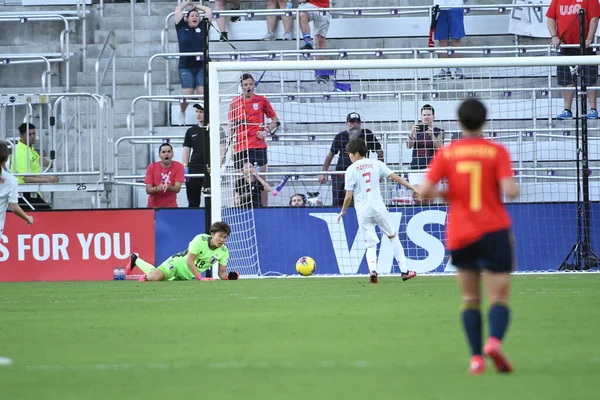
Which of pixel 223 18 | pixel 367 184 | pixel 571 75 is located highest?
pixel 223 18

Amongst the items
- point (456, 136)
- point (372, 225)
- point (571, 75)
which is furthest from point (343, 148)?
point (571, 75)

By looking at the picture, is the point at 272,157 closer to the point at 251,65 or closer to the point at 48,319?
the point at 251,65

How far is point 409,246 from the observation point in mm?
18203

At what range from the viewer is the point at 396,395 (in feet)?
17.7

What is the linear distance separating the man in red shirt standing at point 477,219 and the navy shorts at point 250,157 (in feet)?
39.7

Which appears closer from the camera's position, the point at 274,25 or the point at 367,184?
the point at 367,184

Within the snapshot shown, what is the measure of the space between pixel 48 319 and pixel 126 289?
4.70 metres

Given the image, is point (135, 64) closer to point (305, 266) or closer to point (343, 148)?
point (343, 148)

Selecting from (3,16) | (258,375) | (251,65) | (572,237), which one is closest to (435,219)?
(572,237)

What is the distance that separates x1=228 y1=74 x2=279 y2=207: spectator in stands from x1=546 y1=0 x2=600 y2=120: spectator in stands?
515 cm

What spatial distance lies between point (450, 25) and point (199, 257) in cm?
855

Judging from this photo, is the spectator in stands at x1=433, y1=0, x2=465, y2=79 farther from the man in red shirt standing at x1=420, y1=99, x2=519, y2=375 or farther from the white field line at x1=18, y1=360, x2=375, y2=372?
the white field line at x1=18, y1=360, x2=375, y2=372

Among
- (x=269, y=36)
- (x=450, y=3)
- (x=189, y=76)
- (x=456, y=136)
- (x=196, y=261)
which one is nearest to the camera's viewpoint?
(x=196, y=261)

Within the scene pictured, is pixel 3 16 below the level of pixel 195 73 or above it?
above
